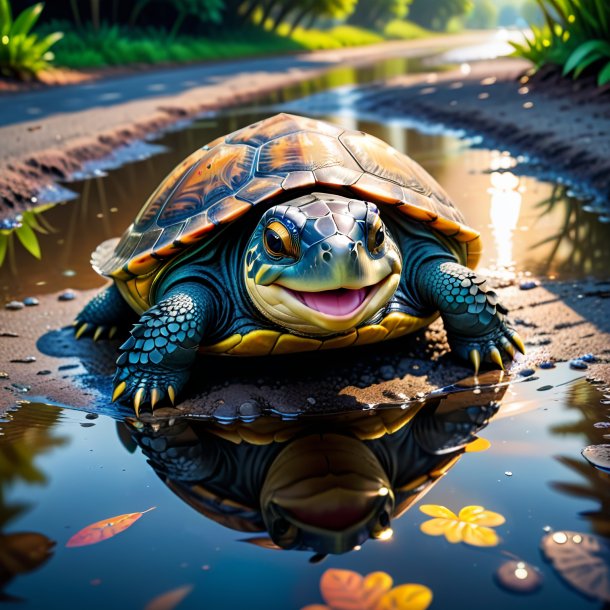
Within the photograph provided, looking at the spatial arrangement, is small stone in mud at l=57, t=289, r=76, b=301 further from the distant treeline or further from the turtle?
the distant treeline

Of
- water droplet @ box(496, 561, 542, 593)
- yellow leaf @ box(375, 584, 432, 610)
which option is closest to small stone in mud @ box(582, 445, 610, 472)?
water droplet @ box(496, 561, 542, 593)

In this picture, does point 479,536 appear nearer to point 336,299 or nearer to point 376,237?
point 336,299

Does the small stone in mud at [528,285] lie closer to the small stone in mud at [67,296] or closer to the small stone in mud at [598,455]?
the small stone in mud at [598,455]

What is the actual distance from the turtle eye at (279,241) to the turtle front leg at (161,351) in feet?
1.50

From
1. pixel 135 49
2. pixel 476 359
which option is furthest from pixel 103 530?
pixel 135 49

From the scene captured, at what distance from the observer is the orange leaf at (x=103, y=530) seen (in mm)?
1897

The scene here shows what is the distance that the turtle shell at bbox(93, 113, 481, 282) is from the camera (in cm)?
289

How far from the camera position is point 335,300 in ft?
7.94

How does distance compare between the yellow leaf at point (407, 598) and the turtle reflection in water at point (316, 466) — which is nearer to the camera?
the yellow leaf at point (407, 598)

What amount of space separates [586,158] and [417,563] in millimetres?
5770

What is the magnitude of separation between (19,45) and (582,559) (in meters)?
14.0

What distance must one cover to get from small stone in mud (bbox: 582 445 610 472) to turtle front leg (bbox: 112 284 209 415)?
1.49 m

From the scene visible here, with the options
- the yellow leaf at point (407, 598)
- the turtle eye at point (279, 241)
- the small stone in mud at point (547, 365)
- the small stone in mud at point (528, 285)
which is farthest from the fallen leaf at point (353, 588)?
the small stone in mud at point (528, 285)

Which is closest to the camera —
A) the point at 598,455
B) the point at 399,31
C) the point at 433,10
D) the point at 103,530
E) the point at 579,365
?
the point at 103,530
